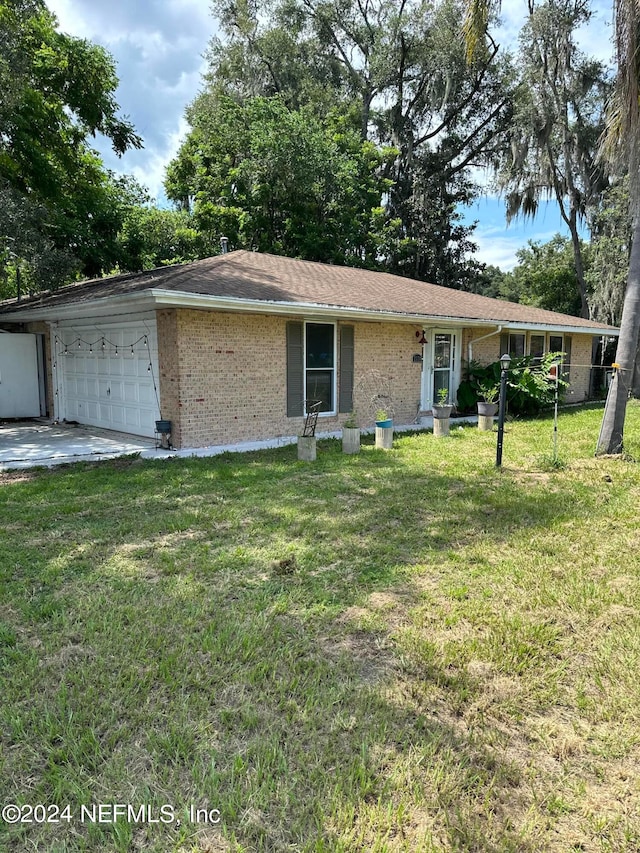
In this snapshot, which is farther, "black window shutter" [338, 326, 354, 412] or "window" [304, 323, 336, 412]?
"black window shutter" [338, 326, 354, 412]

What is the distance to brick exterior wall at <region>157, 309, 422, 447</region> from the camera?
8375mm

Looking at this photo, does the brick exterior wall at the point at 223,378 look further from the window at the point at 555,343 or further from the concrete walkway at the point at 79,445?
the window at the point at 555,343

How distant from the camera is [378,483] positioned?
6598 mm

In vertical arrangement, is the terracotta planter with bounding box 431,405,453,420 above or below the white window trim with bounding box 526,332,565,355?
below

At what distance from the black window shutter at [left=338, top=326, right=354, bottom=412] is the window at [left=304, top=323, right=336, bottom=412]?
0.60 ft

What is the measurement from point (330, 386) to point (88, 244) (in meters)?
10.7

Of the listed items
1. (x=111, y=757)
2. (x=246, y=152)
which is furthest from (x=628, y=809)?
(x=246, y=152)

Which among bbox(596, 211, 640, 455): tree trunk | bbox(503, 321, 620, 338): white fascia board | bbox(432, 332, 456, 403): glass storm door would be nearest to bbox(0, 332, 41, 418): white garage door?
bbox(432, 332, 456, 403): glass storm door

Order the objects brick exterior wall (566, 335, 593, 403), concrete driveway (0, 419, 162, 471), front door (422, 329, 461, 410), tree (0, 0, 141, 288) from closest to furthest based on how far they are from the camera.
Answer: concrete driveway (0, 419, 162, 471) → tree (0, 0, 141, 288) → front door (422, 329, 461, 410) → brick exterior wall (566, 335, 593, 403)

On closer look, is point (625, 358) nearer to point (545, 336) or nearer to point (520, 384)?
point (520, 384)

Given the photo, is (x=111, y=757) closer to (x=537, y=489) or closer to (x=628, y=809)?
(x=628, y=809)

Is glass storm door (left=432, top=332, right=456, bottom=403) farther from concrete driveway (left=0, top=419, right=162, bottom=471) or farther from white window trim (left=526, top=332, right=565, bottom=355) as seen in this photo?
concrete driveway (left=0, top=419, right=162, bottom=471)

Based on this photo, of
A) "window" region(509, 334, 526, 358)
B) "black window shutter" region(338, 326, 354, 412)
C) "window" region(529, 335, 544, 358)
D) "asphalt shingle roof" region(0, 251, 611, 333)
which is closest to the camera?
"asphalt shingle roof" region(0, 251, 611, 333)

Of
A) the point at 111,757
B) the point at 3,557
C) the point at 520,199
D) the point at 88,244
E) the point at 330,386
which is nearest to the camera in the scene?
the point at 111,757
